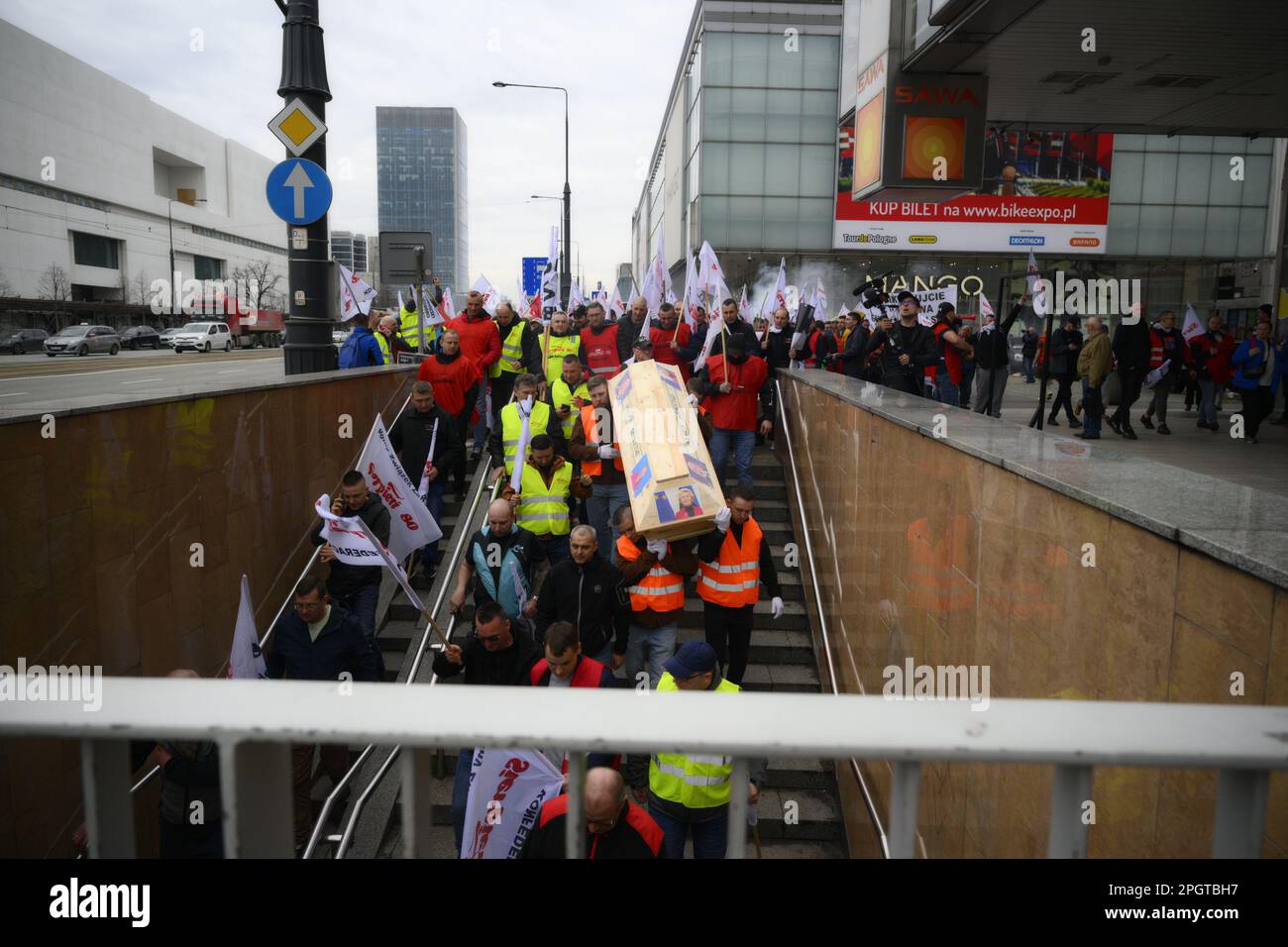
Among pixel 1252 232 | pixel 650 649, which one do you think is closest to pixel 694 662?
pixel 650 649

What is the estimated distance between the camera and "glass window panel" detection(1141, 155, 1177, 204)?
138ft

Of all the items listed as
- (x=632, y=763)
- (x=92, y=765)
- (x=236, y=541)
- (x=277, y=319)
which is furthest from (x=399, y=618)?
(x=277, y=319)

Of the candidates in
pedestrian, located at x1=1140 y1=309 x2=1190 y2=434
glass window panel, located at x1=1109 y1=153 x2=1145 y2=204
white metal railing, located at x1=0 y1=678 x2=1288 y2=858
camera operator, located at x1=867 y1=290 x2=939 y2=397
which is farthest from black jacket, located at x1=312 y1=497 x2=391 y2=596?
glass window panel, located at x1=1109 y1=153 x2=1145 y2=204

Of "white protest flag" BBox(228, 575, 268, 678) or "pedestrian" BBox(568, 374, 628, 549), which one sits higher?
"pedestrian" BBox(568, 374, 628, 549)

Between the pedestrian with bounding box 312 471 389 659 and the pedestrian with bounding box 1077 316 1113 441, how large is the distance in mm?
8793

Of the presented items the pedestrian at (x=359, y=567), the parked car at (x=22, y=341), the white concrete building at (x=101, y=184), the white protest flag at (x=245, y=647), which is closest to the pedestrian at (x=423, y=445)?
the pedestrian at (x=359, y=567)

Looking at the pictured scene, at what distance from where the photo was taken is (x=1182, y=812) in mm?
2986

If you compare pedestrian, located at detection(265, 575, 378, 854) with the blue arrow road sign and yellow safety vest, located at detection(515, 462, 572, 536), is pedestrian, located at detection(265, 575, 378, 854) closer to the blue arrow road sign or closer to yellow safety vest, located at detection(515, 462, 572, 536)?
yellow safety vest, located at detection(515, 462, 572, 536)

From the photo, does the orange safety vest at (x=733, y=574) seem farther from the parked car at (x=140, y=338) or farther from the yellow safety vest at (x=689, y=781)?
the parked car at (x=140, y=338)

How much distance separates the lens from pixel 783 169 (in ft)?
133

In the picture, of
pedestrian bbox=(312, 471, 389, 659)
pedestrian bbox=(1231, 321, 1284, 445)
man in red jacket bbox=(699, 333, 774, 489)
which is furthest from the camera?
pedestrian bbox=(1231, 321, 1284, 445)

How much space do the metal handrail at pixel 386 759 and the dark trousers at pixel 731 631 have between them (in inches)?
81.2
